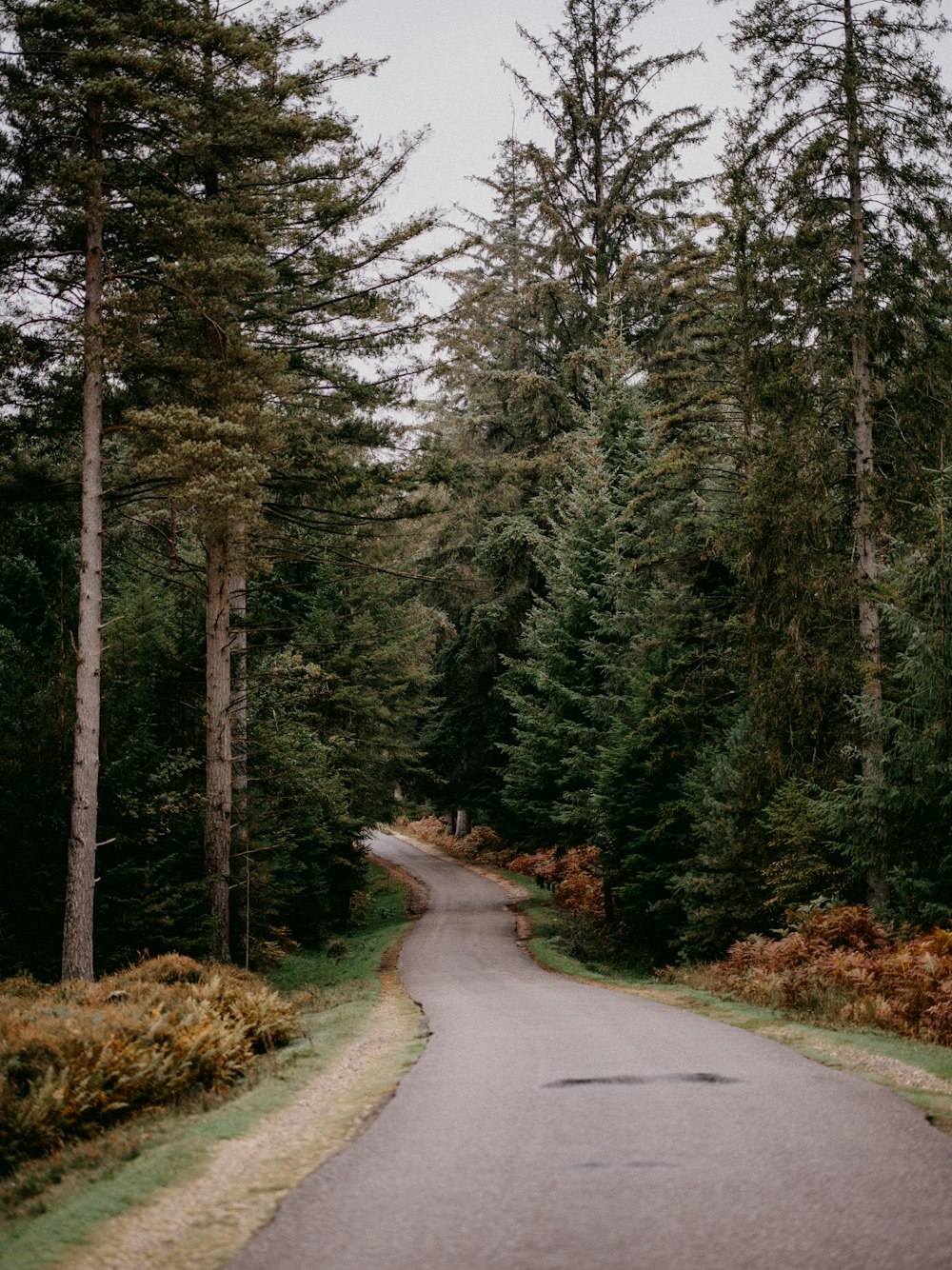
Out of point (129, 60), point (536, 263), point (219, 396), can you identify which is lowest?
point (219, 396)

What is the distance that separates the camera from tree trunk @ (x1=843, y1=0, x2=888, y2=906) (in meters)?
14.8

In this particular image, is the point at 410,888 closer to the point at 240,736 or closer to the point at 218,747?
the point at 240,736

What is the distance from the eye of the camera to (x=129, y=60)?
12.4 m

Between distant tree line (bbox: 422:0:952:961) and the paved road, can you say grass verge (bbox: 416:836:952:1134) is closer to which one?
the paved road

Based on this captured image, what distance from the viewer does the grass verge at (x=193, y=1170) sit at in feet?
14.9

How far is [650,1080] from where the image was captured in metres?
7.46

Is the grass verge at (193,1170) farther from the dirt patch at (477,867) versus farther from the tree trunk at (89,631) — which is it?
the dirt patch at (477,867)

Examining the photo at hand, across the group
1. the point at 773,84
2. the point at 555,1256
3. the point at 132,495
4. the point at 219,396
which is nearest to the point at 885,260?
the point at 773,84

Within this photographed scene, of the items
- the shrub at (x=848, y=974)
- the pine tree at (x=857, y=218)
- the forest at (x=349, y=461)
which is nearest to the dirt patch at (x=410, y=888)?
the forest at (x=349, y=461)

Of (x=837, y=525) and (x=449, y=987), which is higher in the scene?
(x=837, y=525)

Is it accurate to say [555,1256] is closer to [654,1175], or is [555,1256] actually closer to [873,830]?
[654,1175]

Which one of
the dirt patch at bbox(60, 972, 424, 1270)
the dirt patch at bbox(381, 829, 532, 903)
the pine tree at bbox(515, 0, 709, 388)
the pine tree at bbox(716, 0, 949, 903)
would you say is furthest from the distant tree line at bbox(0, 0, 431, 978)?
the pine tree at bbox(515, 0, 709, 388)

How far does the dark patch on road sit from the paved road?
3cm

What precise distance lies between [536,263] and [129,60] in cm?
2187
